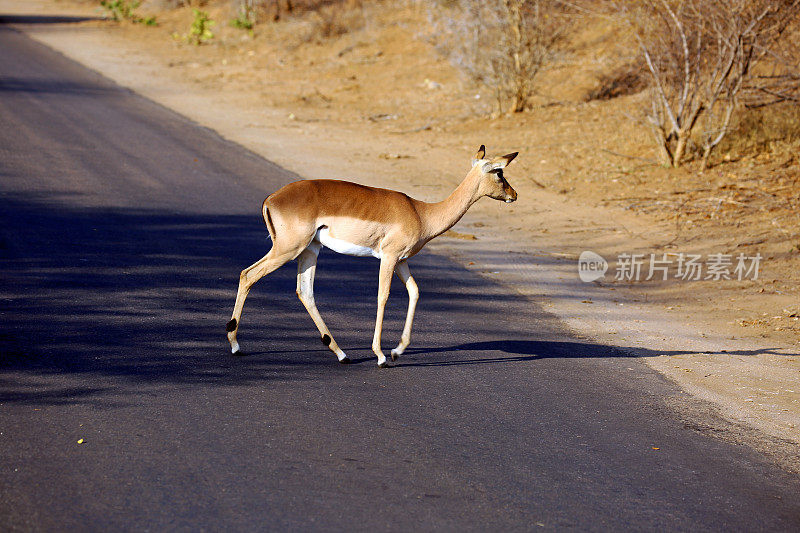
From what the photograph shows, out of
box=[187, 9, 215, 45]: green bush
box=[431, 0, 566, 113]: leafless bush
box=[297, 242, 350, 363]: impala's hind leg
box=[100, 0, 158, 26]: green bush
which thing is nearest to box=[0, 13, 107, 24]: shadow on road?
Answer: box=[100, 0, 158, 26]: green bush

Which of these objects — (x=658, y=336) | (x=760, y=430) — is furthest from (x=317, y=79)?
(x=760, y=430)

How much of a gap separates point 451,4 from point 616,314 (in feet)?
45.0

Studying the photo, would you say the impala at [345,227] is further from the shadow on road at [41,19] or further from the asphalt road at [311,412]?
the shadow on road at [41,19]

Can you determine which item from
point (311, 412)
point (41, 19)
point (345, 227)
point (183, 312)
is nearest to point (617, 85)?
point (183, 312)

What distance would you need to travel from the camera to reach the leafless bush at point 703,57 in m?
14.7

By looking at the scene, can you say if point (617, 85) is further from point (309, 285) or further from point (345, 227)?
point (345, 227)

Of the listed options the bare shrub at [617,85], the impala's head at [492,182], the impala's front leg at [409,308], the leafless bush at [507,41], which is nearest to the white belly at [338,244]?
the impala's front leg at [409,308]

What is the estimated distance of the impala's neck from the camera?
7.37 m

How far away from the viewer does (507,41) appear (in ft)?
66.2

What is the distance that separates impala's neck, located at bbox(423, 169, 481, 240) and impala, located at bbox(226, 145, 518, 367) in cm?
1

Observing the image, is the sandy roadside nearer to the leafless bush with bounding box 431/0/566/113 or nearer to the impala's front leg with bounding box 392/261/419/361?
the impala's front leg with bounding box 392/261/419/361

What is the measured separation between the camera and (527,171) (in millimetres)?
16625

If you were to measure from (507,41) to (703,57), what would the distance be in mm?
5791

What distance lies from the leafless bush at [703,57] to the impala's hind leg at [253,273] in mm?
10217
